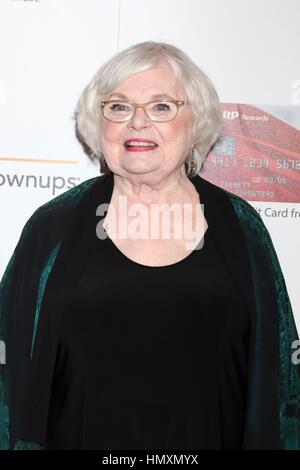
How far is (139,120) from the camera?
60.9 inches

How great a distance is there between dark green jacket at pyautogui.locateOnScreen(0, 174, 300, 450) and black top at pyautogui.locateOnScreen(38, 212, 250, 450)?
43mm

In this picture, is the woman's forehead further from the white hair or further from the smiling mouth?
the smiling mouth

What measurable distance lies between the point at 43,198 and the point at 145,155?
0.65 metres

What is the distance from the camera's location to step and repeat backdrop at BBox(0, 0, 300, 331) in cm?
204

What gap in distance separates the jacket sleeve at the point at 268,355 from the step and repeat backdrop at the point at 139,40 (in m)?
0.49

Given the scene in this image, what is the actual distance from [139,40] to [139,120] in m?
0.62

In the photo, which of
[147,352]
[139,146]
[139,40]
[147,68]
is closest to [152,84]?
[147,68]

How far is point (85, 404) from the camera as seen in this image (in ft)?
5.19
